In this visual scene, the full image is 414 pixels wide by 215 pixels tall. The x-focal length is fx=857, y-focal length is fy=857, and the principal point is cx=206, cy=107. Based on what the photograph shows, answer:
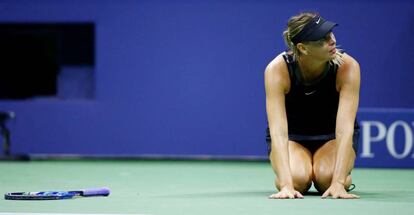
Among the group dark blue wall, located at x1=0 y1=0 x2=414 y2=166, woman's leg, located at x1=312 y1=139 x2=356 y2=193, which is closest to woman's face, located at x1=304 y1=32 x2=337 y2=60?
woman's leg, located at x1=312 y1=139 x2=356 y2=193

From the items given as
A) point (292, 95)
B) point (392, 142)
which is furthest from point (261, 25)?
point (292, 95)

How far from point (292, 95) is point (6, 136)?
4.76 metres

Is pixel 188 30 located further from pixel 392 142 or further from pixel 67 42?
pixel 392 142

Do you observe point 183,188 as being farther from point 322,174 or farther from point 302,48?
point 302,48

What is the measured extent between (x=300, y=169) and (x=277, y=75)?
1.92 feet

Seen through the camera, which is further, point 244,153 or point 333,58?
point 244,153

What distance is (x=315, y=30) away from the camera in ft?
15.5

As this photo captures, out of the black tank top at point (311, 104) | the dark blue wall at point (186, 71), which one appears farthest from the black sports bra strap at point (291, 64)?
the dark blue wall at point (186, 71)

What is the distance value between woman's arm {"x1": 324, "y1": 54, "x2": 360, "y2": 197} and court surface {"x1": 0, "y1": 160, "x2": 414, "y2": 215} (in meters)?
0.20

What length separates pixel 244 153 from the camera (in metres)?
9.00

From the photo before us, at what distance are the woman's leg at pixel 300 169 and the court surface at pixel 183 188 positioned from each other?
0.11 metres

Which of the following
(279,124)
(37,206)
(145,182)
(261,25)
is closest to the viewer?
(37,206)

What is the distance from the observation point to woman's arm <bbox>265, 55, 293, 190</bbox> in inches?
188

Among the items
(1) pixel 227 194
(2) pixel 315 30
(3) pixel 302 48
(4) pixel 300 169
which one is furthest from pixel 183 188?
(2) pixel 315 30
